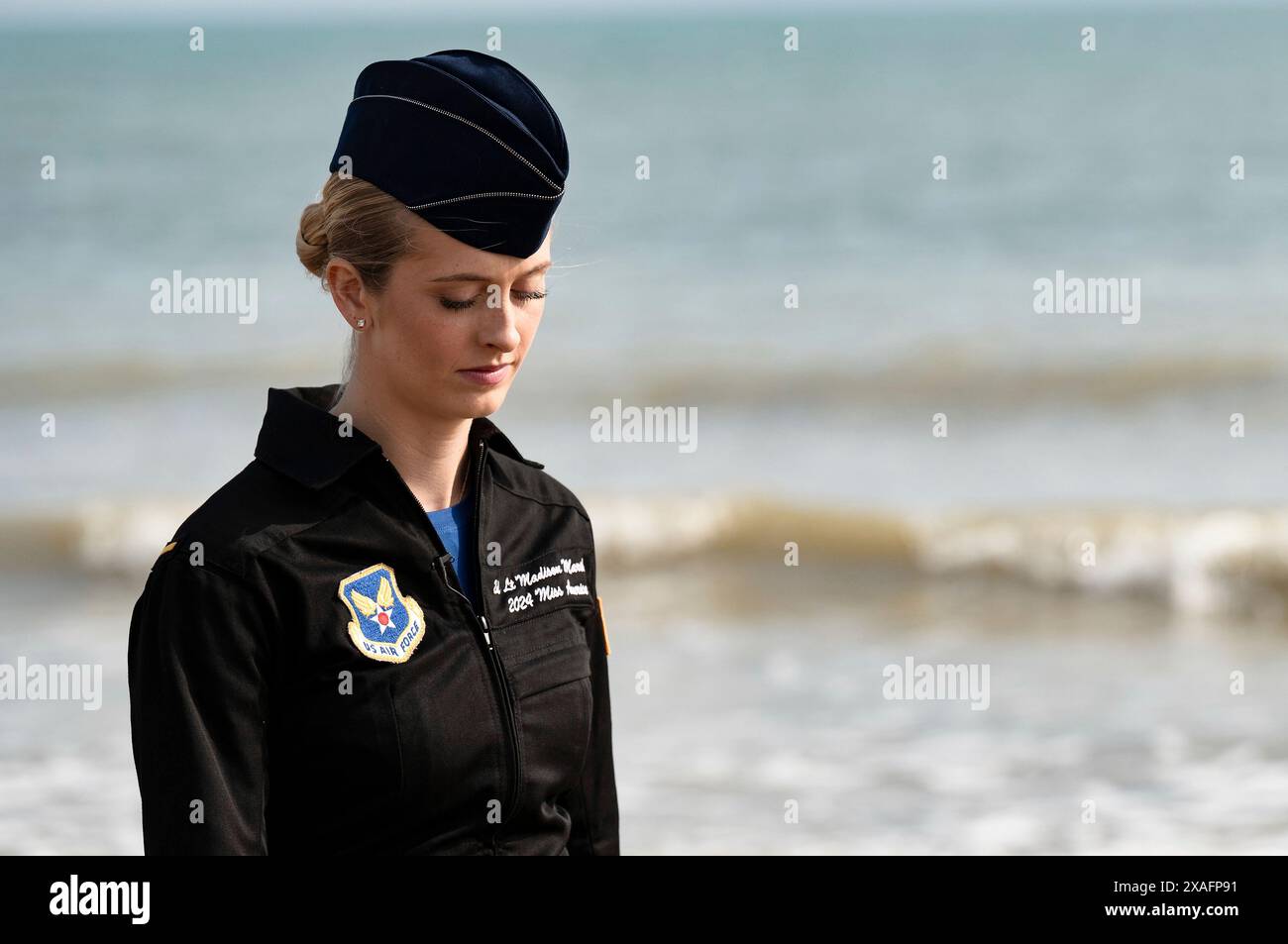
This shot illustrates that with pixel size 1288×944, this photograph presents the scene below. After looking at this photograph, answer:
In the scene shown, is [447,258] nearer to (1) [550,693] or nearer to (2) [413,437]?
(2) [413,437]

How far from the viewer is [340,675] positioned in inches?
85.7

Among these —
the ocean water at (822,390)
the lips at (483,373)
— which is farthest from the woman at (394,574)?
the ocean water at (822,390)

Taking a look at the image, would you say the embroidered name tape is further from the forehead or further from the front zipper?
the forehead

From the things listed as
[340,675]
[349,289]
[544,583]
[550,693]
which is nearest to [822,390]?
[544,583]

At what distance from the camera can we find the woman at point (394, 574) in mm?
2086

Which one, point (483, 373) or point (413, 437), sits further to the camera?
point (413, 437)

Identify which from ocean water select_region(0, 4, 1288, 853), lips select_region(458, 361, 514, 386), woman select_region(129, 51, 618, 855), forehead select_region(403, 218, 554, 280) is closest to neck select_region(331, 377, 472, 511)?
woman select_region(129, 51, 618, 855)

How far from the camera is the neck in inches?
92.7

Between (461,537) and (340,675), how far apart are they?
346mm

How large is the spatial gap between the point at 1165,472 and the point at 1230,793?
507cm

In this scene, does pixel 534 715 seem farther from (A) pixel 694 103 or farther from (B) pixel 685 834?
(A) pixel 694 103

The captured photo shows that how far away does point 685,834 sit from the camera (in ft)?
19.8

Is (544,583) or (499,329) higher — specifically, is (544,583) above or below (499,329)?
below

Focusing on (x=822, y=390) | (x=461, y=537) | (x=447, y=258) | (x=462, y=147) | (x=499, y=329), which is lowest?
(x=461, y=537)
